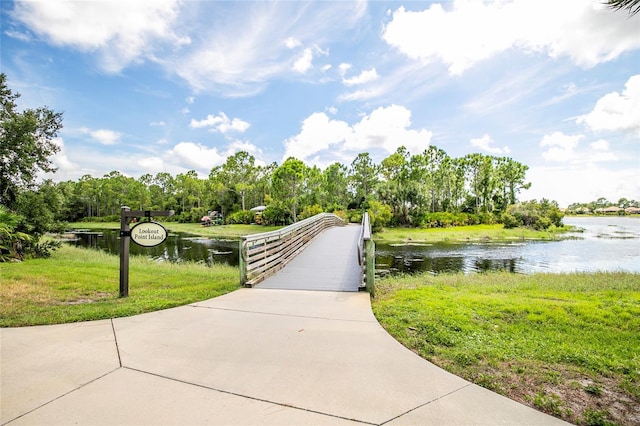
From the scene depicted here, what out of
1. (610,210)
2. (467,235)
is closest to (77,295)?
(467,235)

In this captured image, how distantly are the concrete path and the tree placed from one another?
42.2ft

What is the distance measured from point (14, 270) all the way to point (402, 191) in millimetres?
35573

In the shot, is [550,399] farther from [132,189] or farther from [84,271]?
[132,189]

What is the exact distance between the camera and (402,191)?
129ft

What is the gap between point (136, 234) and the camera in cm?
587

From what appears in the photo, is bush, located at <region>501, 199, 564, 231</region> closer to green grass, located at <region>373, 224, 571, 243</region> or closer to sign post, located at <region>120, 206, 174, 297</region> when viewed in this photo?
green grass, located at <region>373, 224, 571, 243</region>

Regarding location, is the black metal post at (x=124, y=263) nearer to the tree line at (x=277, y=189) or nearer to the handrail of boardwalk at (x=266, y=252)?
the handrail of boardwalk at (x=266, y=252)

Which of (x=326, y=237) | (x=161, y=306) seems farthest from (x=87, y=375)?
(x=326, y=237)

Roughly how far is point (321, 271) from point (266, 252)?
138cm

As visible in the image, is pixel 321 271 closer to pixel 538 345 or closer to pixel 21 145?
pixel 538 345

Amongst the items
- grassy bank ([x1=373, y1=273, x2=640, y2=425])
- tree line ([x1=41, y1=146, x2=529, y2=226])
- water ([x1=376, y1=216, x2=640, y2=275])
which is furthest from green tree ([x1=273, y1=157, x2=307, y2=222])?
grassy bank ([x1=373, y1=273, x2=640, y2=425])

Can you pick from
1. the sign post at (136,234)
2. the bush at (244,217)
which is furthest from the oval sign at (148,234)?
the bush at (244,217)

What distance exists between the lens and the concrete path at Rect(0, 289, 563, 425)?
7.07 feet

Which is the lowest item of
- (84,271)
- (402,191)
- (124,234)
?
(84,271)
